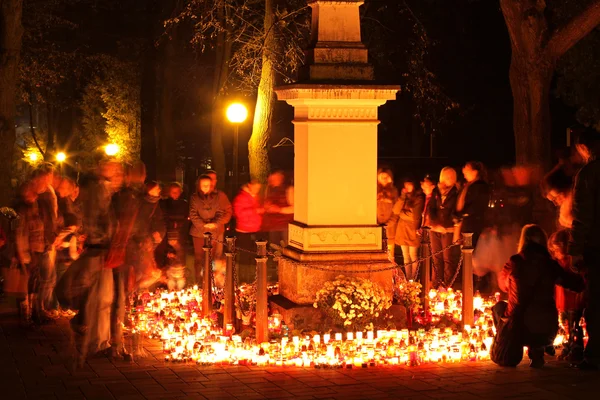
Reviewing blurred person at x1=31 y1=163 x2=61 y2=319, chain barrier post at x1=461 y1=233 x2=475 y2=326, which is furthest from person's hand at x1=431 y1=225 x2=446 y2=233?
blurred person at x1=31 y1=163 x2=61 y2=319

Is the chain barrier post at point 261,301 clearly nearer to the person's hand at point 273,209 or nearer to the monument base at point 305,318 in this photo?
the monument base at point 305,318

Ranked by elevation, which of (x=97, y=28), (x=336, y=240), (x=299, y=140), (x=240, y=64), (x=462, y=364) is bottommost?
(x=462, y=364)

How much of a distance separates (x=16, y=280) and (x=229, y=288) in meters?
2.59

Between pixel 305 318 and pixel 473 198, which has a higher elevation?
pixel 473 198

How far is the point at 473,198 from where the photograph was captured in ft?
46.4

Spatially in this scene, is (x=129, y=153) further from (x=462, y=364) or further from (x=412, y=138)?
(x=462, y=364)

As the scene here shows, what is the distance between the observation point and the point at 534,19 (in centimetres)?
1916

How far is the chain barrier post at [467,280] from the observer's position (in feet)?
38.8

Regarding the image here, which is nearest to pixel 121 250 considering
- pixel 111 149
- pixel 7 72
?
pixel 7 72

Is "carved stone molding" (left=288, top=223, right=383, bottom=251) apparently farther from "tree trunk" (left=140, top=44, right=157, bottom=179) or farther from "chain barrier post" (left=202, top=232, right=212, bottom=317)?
"tree trunk" (left=140, top=44, right=157, bottom=179)

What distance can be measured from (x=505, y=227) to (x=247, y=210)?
3.59 metres

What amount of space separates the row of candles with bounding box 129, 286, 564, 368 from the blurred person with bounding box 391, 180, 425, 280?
9.85 ft

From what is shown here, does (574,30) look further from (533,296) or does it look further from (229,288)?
(533,296)

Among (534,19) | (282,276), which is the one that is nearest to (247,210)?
(282,276)
